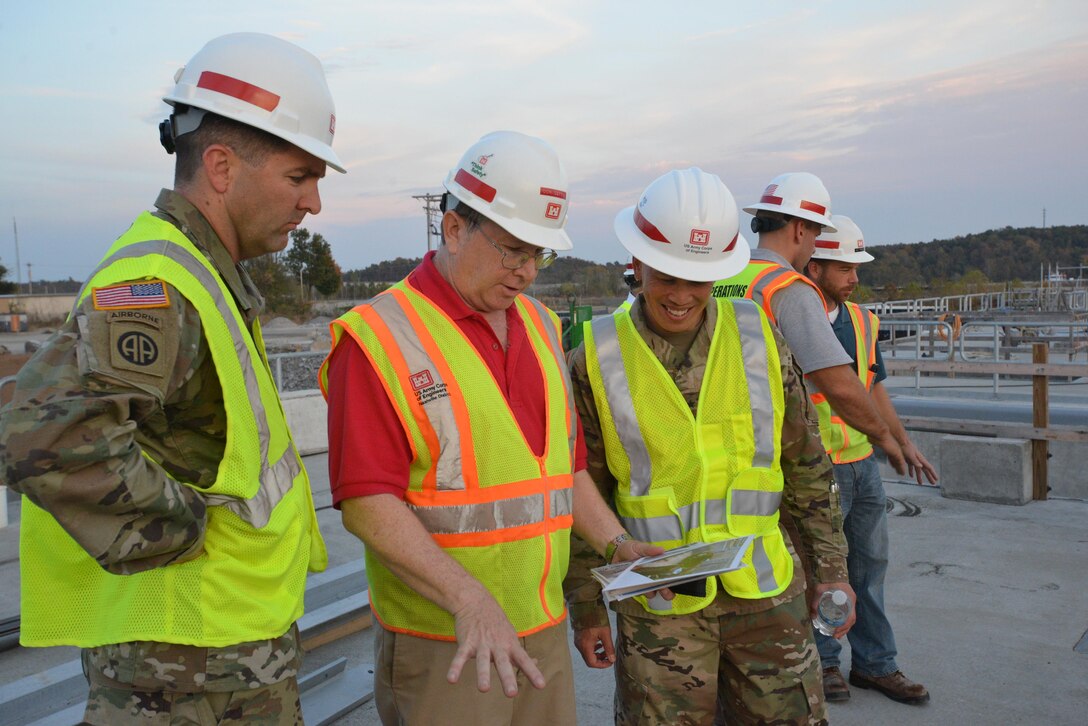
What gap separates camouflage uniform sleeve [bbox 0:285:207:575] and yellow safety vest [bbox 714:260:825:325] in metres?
2.44

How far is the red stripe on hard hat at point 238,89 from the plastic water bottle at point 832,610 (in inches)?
89.3

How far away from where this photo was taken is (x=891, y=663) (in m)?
4.25

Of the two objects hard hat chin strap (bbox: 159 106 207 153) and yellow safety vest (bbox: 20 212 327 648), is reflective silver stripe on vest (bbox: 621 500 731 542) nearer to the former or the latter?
yellow safety vest (bbox: 20 212 327 648)

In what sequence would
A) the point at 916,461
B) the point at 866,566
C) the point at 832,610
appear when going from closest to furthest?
the point at 832,610 → the point at 866,566 → the point at 916,461

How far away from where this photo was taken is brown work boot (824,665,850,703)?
4.18m

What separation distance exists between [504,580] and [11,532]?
7.10 m

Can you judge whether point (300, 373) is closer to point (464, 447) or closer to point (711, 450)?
point (711, 450)

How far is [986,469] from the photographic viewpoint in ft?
25.7

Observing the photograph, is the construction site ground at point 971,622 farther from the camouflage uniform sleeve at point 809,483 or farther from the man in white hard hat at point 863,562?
the camouflage uniform sleeve at point 809,483

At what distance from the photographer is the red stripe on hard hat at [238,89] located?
198cm

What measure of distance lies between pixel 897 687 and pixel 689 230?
2.70 m

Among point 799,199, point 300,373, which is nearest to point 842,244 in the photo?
point 799,199

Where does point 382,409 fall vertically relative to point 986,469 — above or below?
above

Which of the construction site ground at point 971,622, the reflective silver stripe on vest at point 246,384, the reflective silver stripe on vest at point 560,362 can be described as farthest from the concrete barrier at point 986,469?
the reflective silver stripe on vest at point 246,384
